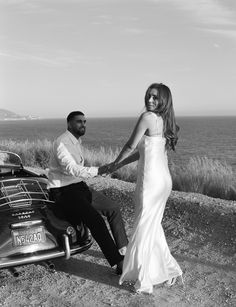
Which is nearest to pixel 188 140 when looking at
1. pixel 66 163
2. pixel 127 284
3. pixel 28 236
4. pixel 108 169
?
pixel 108 169

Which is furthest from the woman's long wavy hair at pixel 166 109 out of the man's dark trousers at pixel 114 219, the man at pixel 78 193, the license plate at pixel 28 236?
the license plate at pixel 28 236

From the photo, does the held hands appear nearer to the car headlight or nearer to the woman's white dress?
the woman's white dress

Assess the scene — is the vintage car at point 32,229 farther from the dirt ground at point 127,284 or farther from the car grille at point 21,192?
the dirt ground at point 127,284

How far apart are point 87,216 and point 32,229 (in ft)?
2.08

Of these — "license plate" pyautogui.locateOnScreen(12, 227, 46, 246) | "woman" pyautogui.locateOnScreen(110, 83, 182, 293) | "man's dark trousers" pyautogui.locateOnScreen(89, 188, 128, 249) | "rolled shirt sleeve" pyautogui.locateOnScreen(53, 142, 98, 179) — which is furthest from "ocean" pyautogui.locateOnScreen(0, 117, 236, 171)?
"license plate" pyautogui.locateOnScreen(12, 227, 46, 246)

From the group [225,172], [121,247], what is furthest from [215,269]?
[225,172]

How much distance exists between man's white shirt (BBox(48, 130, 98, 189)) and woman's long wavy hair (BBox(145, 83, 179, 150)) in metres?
1.00

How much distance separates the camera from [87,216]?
5.34 metres

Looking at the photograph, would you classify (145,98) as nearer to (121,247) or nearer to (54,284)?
(121,247)

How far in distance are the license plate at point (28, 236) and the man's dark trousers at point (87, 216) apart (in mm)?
412

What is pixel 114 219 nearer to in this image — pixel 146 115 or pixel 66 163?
pixel 66 163

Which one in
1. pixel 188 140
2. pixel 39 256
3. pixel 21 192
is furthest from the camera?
pixel 188 140

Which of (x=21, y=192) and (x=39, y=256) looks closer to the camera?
(x=39, y=256)

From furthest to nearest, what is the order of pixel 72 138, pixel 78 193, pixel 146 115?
pixel 72 138
pixel 78 193
pixel 146 115
